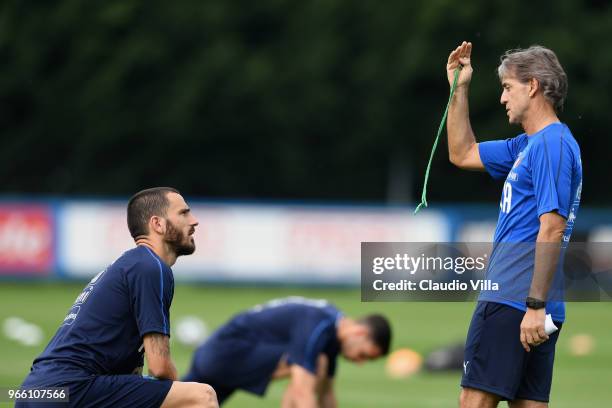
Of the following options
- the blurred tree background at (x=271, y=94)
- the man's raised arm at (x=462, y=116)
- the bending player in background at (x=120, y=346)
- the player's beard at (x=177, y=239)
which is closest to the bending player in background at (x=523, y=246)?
the man's raised arm at (x=462, y=116)

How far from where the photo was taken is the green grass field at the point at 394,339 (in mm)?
11609

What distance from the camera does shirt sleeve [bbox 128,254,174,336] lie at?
5922 mm

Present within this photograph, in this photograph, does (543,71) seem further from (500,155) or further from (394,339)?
(394,339)

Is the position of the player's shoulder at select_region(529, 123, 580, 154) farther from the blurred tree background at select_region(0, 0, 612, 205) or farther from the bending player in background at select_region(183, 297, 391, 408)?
the blurred tree background at select_region(0, 0, 612, 205)

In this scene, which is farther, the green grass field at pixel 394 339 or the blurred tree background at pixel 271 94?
the blurred tree background at pixel 271 94

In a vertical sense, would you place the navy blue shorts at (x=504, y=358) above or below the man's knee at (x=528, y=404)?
above

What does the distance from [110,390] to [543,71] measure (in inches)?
104

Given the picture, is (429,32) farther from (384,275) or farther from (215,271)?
(384,275)

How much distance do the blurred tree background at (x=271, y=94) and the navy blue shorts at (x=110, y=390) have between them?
26992mm

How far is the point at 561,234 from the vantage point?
18.7 ft

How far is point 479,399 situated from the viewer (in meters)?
5.94

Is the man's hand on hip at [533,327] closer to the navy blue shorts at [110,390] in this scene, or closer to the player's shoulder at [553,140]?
the player's shoulder at [553,140]

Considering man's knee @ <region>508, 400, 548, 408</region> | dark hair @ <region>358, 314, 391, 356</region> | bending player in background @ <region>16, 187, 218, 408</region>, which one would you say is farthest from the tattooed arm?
dark hair @ <region>358, 314, 391, 356</region>

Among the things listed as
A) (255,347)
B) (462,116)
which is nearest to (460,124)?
(462,116)
